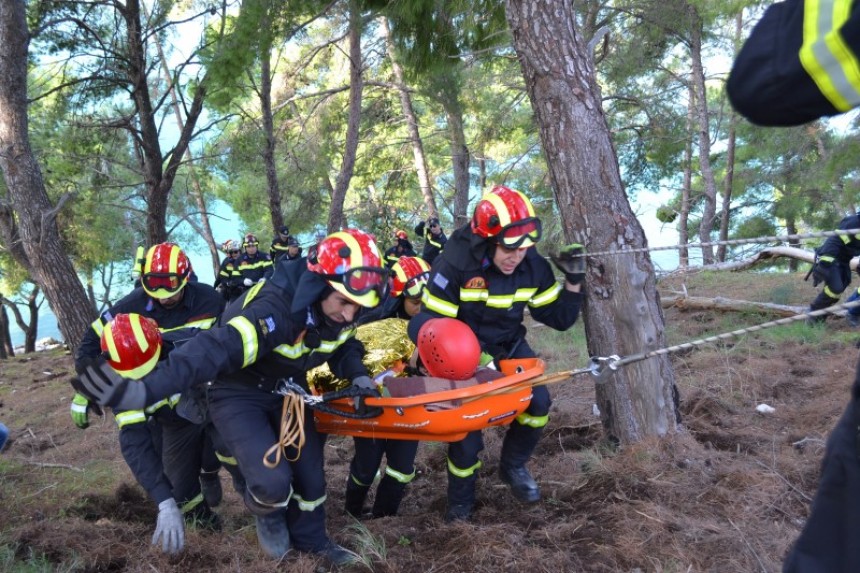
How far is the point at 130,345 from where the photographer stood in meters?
3.75

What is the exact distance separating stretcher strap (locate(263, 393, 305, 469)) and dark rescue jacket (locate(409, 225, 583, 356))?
794 mm

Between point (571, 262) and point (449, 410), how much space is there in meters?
1.28

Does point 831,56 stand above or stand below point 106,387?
above

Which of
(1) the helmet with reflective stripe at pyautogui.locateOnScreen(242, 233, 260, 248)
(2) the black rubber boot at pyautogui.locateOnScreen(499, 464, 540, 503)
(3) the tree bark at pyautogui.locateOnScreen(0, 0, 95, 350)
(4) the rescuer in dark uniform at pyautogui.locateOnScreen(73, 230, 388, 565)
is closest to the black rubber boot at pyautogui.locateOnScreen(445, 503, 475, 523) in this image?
(2) the black rubber boot at pyautogui.locateOnScreen(499, 464, 540, 503)

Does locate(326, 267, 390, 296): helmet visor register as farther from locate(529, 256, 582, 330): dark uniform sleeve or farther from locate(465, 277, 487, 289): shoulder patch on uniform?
locate(529, 256, 582, 330): dark uniform sleeve

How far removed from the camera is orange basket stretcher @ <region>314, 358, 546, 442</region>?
3.27 m

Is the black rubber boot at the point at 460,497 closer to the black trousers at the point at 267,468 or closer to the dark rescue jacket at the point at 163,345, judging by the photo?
the black trousers at the point at 267,468

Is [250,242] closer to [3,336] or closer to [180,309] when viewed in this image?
[180,309]

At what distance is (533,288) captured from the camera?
A: 13.1 ft

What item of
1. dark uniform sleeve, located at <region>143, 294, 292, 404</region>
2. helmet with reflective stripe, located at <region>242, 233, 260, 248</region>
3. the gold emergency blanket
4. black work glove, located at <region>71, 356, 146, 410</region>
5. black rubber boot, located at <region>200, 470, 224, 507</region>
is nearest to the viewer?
black work glove, located at <region>71, 356, 146, 410</region>

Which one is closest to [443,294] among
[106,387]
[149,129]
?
[106,387]

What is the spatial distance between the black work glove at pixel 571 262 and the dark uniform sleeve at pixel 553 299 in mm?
97

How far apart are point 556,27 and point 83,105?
8.35m

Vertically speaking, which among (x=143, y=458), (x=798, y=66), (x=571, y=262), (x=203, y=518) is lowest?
(x=203, y=518)
